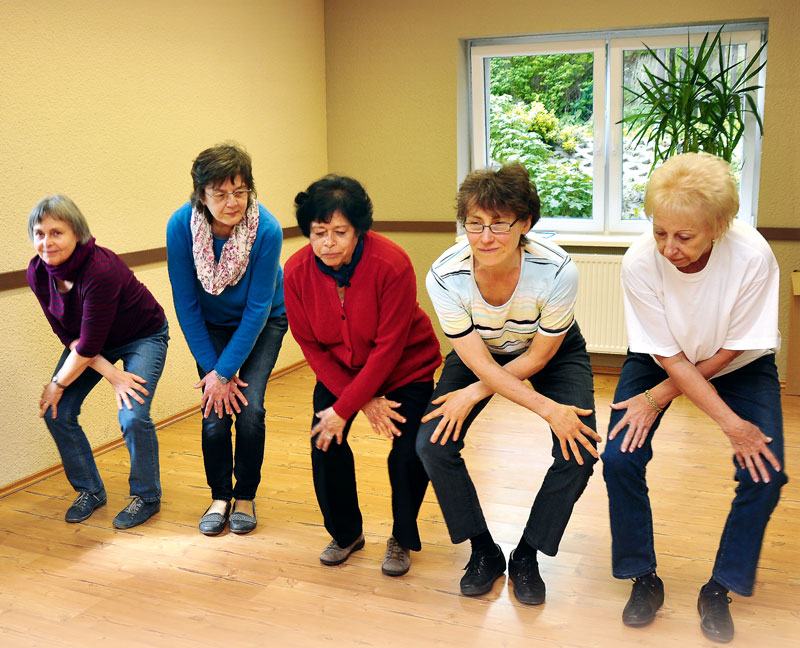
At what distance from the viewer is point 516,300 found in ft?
7.74

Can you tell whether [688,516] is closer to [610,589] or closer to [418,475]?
[610,589]

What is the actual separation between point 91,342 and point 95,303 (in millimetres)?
146

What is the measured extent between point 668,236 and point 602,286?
2.81m

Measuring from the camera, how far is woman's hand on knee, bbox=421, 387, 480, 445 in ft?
7.92

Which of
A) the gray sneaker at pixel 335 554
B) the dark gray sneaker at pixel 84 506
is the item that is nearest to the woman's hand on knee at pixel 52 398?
the dark gray sneaker at pixel 84 506

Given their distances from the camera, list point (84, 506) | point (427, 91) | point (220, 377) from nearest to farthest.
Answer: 1. point (220, 377)
2. point (84, 506)
3. point (427, 91)

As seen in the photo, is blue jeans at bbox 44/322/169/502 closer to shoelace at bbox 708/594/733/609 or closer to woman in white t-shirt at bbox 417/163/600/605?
woman in white t-shirt at bbox 417/163/600/605

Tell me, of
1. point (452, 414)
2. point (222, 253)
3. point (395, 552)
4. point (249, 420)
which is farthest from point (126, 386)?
point (452, 414)

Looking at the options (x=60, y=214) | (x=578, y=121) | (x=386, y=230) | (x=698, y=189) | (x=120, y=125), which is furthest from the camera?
(x=386, y=230)

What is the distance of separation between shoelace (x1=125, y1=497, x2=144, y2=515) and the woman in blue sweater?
0.85ft

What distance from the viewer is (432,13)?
5.05 meters

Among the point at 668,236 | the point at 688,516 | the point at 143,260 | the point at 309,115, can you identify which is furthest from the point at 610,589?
the point at 309,115

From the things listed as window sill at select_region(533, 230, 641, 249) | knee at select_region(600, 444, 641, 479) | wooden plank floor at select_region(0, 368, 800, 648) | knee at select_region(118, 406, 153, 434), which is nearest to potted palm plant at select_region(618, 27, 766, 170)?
window sill at select_region(533, 230, 641, 249)

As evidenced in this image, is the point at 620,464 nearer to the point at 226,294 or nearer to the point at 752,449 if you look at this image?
the point at 752,449
